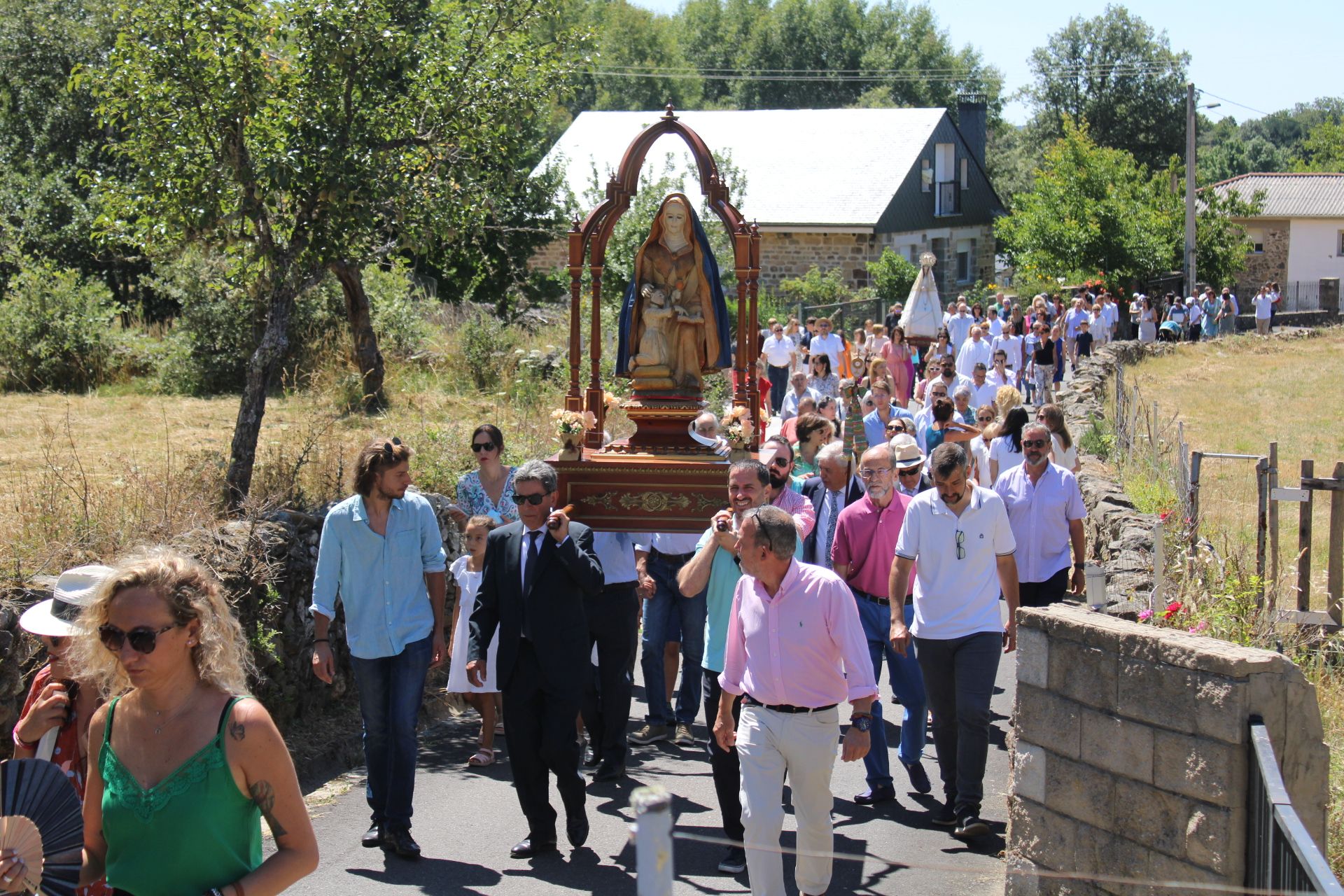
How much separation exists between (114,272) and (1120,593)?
21.5m

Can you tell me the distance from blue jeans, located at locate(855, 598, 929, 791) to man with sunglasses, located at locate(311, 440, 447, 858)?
7.69 ft

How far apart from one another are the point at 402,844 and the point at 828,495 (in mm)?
3246

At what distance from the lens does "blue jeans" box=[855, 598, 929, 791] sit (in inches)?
286

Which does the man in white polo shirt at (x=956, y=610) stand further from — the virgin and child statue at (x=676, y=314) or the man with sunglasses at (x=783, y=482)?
the virgin and child statue at (x=676, y=314)

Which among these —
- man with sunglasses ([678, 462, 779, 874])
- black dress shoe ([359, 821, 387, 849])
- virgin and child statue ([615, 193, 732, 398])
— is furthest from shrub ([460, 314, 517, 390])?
black dress shoe ([359, 821, 387, 849])

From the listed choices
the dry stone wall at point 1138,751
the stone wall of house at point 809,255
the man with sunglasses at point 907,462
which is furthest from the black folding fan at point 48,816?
the stone wall of house at point 809,255

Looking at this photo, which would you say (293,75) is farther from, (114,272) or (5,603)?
(114,272)

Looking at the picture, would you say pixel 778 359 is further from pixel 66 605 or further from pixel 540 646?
pixel 66 605

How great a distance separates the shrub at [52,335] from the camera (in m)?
17.8

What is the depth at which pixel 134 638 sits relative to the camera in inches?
135

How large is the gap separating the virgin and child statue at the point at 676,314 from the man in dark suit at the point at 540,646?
3299 mm

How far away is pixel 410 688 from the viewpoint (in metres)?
6.61

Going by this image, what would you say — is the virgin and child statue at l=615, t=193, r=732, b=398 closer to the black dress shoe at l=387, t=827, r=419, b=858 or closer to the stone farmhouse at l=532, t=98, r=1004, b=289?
the black dress shoe at l=387, t=827, r=419, b=858

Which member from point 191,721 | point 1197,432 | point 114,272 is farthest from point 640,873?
point 114,272
